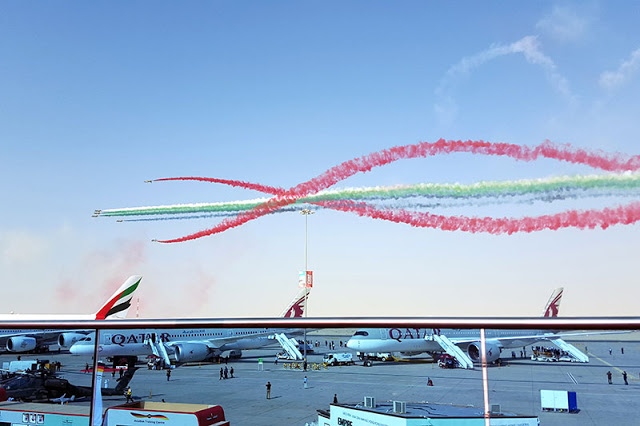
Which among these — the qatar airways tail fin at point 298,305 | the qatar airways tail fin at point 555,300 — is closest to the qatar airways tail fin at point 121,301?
the qatar airways tail fin at point 298,305

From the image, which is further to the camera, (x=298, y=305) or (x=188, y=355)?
(x=298, y=305)

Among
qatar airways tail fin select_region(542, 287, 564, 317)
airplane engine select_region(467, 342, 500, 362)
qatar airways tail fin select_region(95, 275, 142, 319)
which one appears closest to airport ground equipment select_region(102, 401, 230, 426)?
airplane engine select_region(467, 342, 500, 362)

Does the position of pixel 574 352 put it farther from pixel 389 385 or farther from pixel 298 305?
pixel 298 305

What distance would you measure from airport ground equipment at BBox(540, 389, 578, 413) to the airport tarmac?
24 millimetres

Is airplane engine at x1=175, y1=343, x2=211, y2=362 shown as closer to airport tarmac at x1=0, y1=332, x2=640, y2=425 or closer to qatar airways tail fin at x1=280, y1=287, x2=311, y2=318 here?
airport tarmac at x1=0, y1=332, x2=640, y2=425

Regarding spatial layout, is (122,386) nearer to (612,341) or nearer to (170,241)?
(612,341)

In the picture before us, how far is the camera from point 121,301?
2101 inches

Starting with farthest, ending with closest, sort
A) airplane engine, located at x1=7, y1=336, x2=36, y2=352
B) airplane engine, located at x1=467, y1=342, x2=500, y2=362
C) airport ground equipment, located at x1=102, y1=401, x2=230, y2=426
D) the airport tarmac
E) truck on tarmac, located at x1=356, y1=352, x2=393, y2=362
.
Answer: airplane engine, located at x1=7, y1=336, x2=36, y2=352 → truck on tarmac, located at x1=356, y1=352, x2=393, y2=362 → airport ground equipment, located at x1=102, y1=401, x2=230, y2=426 → airplane engine, located at x1=467, y1=342, x2=500, y2=362 → the airport tarmac

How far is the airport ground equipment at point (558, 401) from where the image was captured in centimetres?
251

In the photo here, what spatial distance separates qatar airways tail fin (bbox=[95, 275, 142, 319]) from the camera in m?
52.7

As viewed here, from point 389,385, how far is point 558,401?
35.3 inches

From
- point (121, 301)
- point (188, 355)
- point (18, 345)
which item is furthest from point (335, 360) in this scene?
point (121, 301)

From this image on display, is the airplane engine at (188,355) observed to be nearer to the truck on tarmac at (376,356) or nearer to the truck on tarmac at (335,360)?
the truck on tarmac at (335,360)

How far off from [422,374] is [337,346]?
2.04ft
